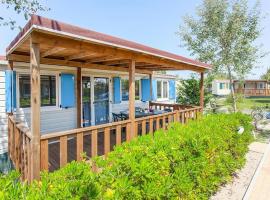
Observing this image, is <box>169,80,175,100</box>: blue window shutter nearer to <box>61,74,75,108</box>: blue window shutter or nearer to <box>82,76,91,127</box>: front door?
<box>82,76,91,127</box>: front door

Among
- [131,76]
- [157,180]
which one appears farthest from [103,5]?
[157,180]

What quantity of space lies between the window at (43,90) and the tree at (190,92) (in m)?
9.30

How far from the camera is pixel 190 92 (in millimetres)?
14250

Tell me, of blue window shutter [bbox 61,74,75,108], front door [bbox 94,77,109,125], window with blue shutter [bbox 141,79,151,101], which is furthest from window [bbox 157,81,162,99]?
blue window shutter [bbox 61,74,75,108]

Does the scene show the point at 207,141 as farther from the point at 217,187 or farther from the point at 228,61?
the point at 228,61

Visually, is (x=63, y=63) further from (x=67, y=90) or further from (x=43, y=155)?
(x=43, y=155)

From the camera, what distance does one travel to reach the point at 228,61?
43.0 ft

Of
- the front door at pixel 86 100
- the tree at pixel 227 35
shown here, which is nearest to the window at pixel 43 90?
the front door at pixel 86 100

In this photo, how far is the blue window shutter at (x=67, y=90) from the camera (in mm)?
7230

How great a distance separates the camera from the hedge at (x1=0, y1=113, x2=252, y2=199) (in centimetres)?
188

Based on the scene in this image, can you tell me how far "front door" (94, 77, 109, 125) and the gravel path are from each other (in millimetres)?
5425

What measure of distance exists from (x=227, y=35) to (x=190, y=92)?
4037 mm

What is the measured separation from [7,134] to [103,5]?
959cm

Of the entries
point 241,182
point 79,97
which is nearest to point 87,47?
point 79,97
